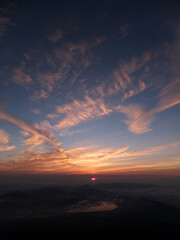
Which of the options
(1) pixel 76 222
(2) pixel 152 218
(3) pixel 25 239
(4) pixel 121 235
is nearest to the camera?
(3) pixel 25 239

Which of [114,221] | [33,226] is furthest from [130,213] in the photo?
[33,226]

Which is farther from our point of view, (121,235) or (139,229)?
(139,229)

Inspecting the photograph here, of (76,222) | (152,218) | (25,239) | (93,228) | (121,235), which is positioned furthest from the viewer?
(152,218)

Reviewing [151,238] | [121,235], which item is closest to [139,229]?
[151,238]

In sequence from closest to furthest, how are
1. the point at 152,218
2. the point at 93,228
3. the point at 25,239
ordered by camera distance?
the point at 25,239, the point at 93,228, the point at 152,218

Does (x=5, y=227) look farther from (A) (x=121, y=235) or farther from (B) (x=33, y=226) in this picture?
(A) (x=121, y=235)

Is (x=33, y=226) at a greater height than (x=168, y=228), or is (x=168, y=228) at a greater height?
(x=33, y=226)

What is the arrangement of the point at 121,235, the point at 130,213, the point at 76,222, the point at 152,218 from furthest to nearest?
the point at 130,213 → the point at 152,218 → the point at 76,222 → the point at 121,235

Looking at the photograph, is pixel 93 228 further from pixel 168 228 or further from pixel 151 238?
pixel 168 228

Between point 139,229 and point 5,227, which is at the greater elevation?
point 5,227
